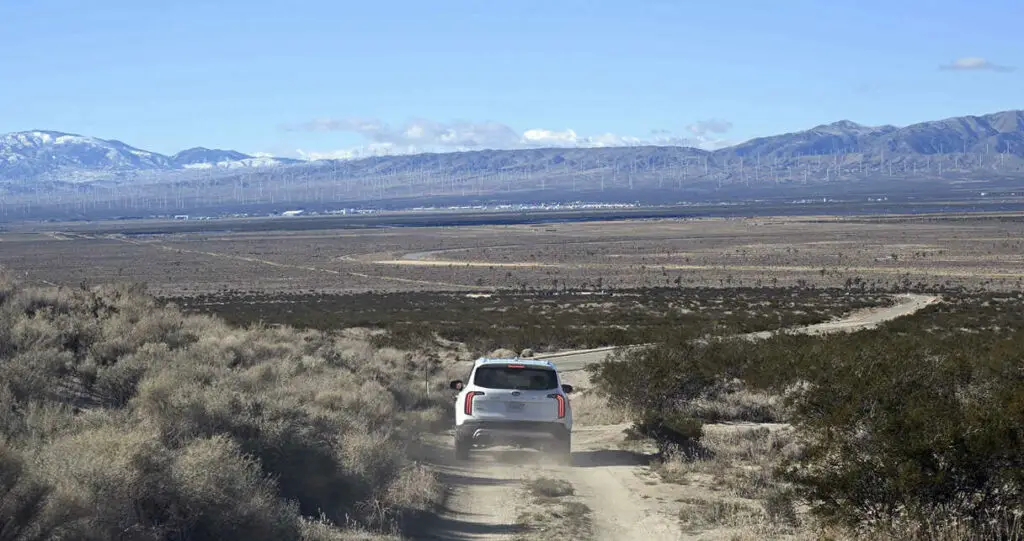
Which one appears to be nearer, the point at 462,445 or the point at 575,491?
the point at 575,491

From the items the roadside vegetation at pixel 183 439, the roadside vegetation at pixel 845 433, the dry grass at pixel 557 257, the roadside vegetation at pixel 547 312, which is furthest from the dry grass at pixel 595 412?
the dry grass at pixel 557 257

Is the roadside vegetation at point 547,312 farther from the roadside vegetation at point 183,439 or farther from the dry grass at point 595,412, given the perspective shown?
the roadside vegetation at point 183,439

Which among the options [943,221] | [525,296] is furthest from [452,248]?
[943,221]

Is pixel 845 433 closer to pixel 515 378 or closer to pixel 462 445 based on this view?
pixel 515 378

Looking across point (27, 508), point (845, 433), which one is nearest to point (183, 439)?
point (27, 508)

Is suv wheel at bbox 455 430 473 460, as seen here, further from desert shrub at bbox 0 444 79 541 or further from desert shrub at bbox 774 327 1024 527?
desert shrub at bbox 0 444 79 541

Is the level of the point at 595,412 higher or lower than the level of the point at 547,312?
higher

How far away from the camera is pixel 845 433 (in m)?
10.1

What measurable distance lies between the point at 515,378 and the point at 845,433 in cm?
641

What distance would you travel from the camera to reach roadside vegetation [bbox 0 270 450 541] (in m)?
8.20

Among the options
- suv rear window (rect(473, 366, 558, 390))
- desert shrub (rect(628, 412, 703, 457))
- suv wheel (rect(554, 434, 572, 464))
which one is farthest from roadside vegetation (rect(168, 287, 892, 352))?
suv wheel (rect(554, 434, 572, 464))

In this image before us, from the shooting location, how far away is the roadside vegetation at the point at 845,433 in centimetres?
882

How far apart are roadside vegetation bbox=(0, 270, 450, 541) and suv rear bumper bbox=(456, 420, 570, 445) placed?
1.05m

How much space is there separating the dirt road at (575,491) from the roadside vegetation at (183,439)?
56cm
